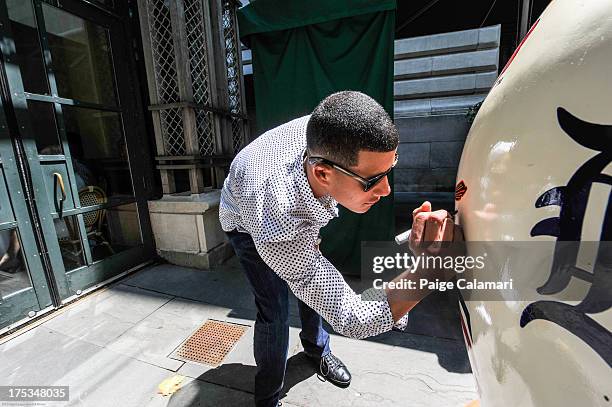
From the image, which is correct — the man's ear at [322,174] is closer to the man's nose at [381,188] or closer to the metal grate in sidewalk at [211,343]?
the man's nose at [381,188]

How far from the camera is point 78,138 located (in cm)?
335

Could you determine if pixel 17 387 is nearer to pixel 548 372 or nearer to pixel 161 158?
pixel 161 158

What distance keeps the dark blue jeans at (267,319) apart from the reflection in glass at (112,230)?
2.52 meters

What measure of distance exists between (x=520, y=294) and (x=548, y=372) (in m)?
0.16

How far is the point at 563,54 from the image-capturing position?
65 centimetres

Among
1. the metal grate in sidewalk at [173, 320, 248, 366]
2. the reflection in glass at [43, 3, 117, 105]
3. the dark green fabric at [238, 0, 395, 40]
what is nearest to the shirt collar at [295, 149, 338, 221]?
the metal grate in sidewalk at [173, 320, 248, 366]

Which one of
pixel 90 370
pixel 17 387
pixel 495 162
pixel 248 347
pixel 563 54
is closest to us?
pixel 563 54

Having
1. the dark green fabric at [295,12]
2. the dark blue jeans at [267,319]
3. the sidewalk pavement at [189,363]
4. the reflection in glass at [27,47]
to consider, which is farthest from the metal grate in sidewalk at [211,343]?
the dark green fabric at [295,12]

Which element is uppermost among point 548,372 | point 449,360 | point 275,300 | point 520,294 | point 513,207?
point 513,207

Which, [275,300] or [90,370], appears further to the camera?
[90,370]

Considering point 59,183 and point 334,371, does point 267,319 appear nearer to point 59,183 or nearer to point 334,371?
point 334,371

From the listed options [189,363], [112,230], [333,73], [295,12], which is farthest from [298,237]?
[112,230]

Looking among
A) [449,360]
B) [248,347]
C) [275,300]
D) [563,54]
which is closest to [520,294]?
[563,54]

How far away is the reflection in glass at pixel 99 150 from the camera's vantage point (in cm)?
330
